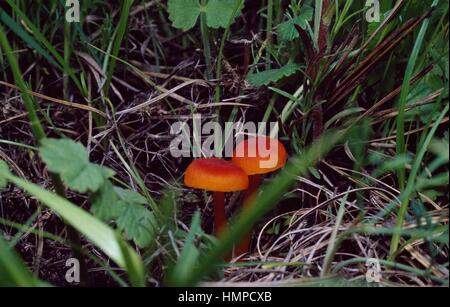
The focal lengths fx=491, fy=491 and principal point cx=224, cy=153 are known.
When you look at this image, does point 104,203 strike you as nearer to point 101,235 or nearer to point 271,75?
point 101,235

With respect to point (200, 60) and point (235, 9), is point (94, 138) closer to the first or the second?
point (200, 60)

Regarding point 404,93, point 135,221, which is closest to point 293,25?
point 404,93

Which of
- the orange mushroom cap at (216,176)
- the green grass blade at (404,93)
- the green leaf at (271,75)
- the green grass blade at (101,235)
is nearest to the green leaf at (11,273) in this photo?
the green grass blade at (101,235)

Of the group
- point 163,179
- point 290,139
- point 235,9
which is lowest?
point 163,179

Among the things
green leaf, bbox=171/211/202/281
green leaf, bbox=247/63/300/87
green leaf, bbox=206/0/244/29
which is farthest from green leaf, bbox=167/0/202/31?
green leaf, bbox=171/211/202/281

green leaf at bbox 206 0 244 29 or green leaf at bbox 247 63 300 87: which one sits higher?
green leaf at bbox 206 0 244 29

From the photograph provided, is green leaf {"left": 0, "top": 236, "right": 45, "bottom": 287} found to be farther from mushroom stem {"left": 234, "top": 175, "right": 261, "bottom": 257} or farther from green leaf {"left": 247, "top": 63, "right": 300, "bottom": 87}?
green leaf {"left": 247, "top": 63, "right": 300, "bottom": 87}
